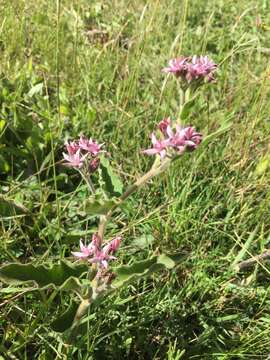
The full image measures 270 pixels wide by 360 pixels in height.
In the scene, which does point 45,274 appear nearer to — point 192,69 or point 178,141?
point 178,141

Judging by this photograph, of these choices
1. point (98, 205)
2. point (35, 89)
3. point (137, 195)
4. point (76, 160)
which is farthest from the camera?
point (35, 89)

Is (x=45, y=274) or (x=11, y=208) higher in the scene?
(x=45, y=274)

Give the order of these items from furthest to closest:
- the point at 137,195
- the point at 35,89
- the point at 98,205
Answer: the point at 35,89 → the point at 137,195 → the point at 98,205

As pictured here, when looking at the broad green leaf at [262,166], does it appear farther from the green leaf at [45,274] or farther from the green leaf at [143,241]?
the green leaf at [45,274]

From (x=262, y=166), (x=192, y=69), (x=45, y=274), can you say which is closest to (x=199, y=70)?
(x=192, y=69)

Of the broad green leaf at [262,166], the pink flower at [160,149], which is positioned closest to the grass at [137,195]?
the broad green leaf at [262,166]

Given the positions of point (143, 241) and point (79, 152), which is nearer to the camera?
point (79, 152)

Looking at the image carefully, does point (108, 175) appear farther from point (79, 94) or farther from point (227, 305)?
point (79, 94)

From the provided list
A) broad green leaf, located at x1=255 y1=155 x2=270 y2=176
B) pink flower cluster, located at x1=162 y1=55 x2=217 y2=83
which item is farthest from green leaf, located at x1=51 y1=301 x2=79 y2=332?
broad green leaf, located at x1=255 y1=155 x2=270 y2=176
